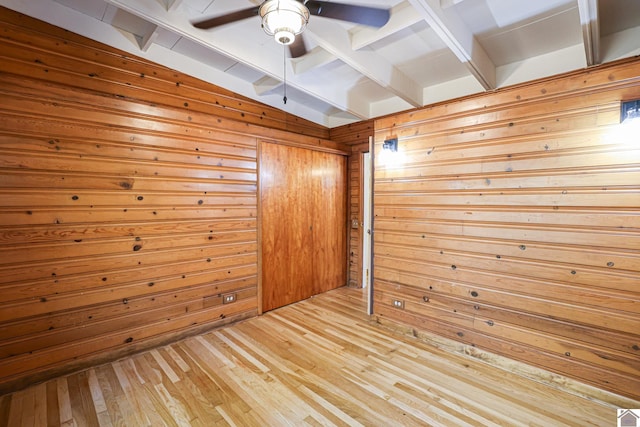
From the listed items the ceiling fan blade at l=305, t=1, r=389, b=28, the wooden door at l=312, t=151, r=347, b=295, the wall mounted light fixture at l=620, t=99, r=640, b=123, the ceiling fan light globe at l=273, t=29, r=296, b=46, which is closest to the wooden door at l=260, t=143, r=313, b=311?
the wooden door at l=312, t=151, r=347, b=295

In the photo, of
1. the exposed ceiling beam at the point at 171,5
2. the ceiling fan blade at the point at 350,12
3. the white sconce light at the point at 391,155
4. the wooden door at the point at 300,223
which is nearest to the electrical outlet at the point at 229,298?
the wooden door at the point at 300,223

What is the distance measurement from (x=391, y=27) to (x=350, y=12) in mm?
758

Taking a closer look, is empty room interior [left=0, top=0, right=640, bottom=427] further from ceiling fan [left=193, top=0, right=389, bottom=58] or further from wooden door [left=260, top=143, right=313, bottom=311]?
wooden door [left=260, top=143, right=313, bottom=311]

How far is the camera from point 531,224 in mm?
2252

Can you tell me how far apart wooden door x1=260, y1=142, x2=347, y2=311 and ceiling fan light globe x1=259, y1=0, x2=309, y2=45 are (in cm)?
195

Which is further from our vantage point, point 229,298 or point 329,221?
point 329,221

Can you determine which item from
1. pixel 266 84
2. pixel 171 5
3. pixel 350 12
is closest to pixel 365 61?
pixel 350 12

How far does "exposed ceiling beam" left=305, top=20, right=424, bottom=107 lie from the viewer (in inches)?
88.6

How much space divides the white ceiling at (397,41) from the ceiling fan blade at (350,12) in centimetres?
30

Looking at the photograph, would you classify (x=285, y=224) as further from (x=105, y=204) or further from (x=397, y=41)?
(x=397, y=41)

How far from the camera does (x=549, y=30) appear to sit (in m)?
2.30

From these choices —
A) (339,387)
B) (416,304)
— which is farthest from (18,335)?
(416,304)

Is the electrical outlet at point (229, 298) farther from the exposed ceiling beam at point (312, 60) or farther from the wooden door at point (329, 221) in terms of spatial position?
the exposed ceiling beam at point (312, 60)

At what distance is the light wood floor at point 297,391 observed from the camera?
72.2 inches
